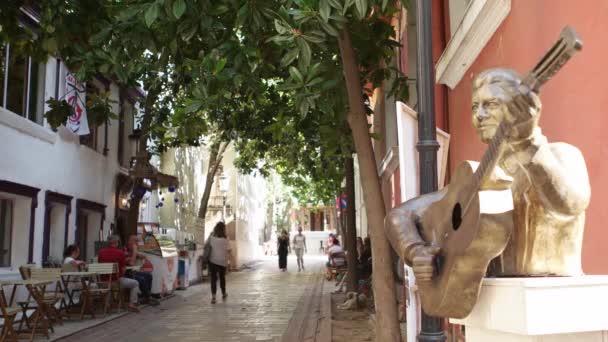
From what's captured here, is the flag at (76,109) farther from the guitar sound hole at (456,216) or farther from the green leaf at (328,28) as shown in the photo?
the guitar sound hole at (456,216)

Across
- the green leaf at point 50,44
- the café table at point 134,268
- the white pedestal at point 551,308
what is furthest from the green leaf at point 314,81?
the café table at point 134,268

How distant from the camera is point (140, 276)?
613 inches

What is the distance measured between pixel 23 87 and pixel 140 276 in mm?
5282

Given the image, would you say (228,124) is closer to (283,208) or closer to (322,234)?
(322,234)

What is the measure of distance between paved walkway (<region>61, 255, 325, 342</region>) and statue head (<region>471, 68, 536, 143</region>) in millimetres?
8619

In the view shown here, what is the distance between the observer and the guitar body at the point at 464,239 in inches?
84.4

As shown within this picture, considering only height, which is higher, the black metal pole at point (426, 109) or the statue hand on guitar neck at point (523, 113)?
the black metal pole at point (426, 109)

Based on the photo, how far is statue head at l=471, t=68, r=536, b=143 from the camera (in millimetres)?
2354

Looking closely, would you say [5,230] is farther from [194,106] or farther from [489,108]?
[489,108]

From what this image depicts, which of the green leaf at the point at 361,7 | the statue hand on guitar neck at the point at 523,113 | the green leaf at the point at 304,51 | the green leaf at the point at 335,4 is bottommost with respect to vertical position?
the statue hand on guitar neck at the point at 523,113

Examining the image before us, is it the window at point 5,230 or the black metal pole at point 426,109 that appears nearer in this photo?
the black metal pole at point 426,109

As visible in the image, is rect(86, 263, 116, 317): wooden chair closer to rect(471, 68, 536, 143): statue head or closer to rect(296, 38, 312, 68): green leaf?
rect(296, 38, 312, 68): green leaf

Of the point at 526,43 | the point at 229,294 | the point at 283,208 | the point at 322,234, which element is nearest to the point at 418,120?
the point at 526,43

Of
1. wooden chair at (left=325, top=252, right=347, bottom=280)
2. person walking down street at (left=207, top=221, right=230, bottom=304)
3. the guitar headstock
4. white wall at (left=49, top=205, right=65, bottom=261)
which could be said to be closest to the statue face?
the guitar headstock
